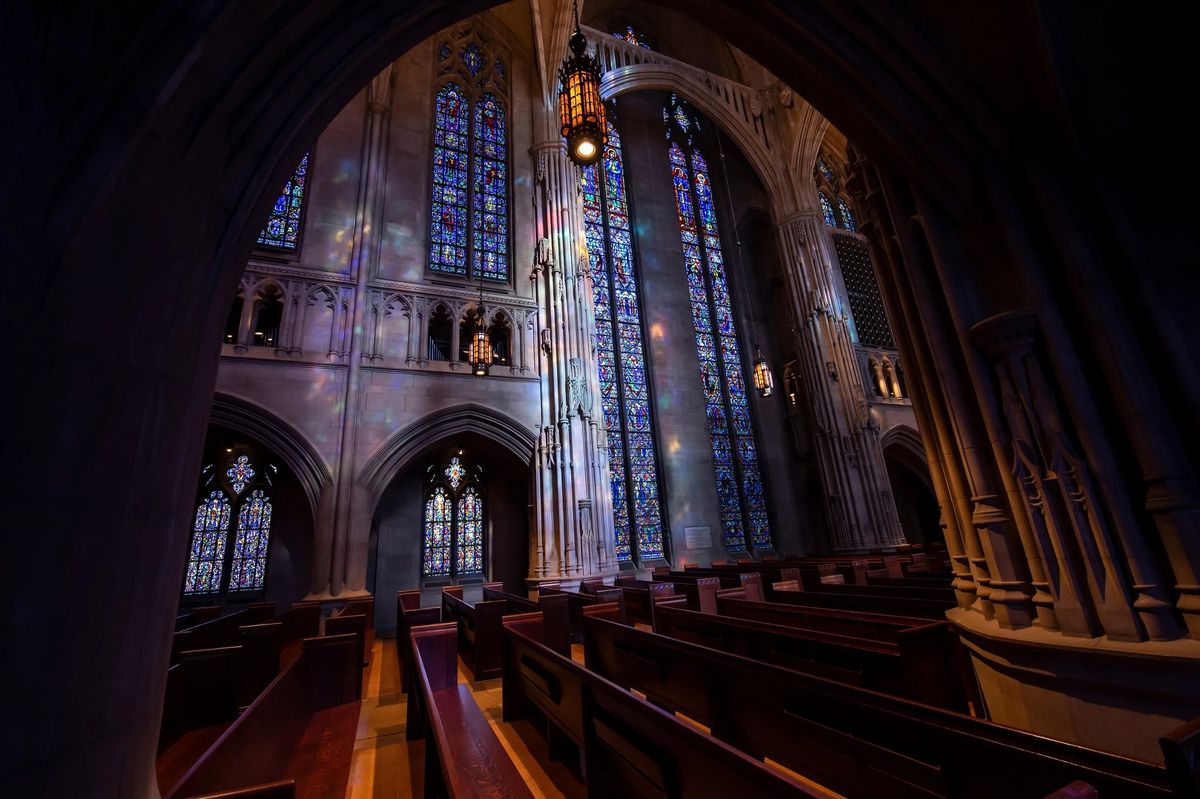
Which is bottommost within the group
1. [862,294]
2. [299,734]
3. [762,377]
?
[299,734]

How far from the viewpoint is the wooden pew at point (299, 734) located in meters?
1.42

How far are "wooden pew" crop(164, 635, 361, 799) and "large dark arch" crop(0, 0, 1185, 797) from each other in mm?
204

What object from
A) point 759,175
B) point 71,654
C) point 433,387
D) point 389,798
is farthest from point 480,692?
point 759,175

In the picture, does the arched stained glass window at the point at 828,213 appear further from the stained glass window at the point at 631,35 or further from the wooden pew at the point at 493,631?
the wooden pew at the point at 493,631

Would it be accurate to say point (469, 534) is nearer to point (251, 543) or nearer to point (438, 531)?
point (438, 531)

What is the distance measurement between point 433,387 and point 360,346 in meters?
1.32

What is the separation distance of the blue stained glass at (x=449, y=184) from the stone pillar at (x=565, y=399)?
1548mm

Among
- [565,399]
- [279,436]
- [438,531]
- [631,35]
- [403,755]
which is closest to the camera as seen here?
[403,755]

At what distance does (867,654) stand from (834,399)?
10005 mm

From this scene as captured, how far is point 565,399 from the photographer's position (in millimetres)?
8672

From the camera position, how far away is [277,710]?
2068 millimetres

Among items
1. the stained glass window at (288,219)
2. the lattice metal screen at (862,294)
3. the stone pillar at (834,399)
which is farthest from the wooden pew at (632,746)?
the lattice metal screen at (862,294)

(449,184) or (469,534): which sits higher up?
(449,184)

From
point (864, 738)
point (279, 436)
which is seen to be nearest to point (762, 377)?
point (864, 738)
